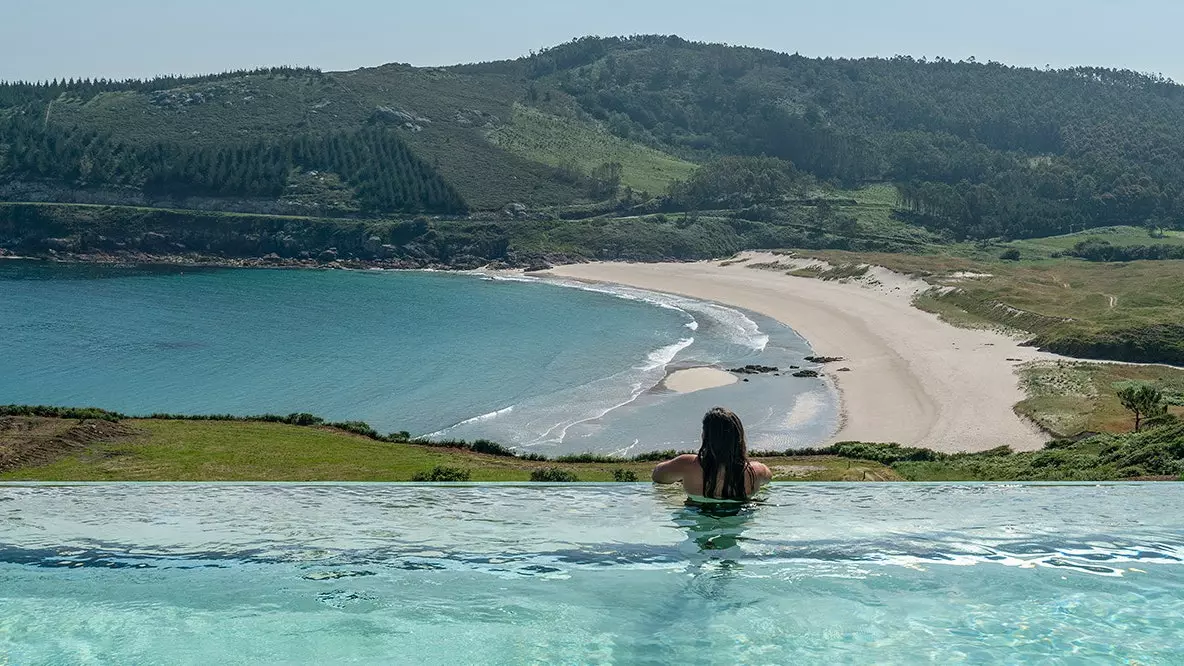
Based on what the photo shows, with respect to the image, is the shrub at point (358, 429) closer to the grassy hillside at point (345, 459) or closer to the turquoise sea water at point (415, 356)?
the grassy hillside at point (345, 459)

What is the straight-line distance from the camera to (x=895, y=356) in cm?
6128

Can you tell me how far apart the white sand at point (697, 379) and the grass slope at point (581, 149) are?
10049 centimetres

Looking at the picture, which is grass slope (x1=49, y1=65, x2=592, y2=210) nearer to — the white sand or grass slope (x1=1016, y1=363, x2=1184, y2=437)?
the white sand

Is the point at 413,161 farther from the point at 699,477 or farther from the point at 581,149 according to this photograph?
the point at 699,477

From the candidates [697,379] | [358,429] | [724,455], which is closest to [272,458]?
[358,429]

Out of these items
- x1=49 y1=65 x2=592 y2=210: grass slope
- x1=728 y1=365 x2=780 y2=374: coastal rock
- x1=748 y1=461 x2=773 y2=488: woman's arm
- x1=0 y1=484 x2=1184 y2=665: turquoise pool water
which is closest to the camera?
x1=0 y1=484 x2=1184 y2=665: turquoise pool water

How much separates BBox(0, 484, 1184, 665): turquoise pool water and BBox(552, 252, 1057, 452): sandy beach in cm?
2791

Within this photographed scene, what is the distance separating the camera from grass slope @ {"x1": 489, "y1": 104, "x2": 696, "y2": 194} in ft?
541

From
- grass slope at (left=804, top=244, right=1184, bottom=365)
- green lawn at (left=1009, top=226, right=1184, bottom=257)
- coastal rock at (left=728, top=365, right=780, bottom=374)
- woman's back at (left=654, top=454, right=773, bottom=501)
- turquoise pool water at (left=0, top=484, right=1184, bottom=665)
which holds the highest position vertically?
green lawn at (left=1009, top=226, right=1184, bottom=257)

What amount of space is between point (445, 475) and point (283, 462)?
6.74 metres

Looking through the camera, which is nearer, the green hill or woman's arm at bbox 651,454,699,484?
woman's arm at bbox 651,454,699,484

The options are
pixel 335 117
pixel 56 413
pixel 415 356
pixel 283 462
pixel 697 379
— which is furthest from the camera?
pixel 335 117

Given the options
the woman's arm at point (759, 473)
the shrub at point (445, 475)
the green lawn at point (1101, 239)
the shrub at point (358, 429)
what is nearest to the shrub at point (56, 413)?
the shrub at point (358, 429)

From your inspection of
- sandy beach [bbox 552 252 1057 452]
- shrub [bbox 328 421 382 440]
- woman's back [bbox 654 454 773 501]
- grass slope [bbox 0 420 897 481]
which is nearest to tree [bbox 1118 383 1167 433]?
sandy beach [bbox 552 252 1057 452]
